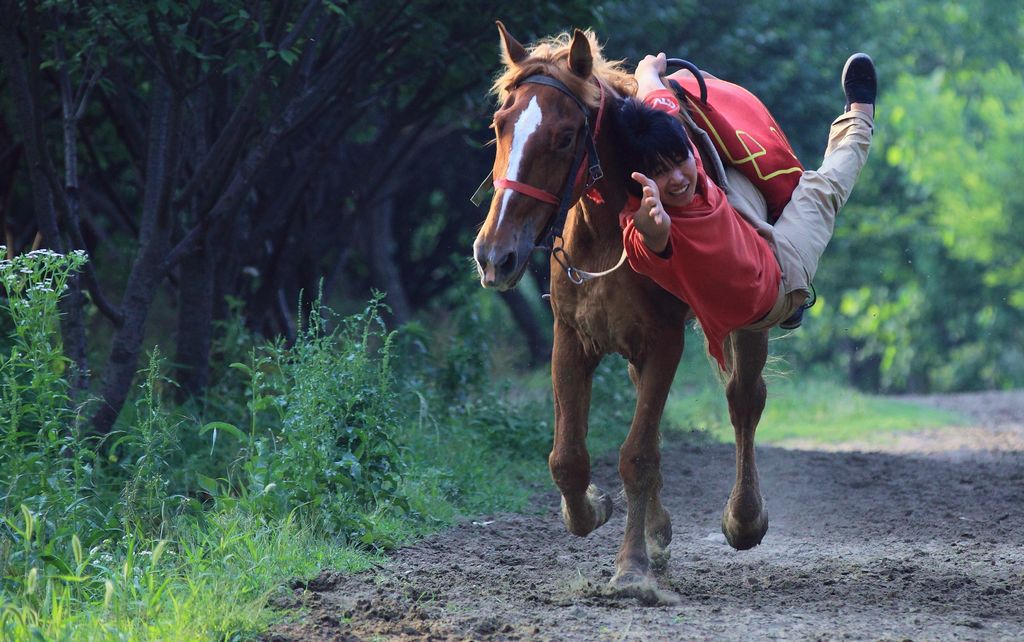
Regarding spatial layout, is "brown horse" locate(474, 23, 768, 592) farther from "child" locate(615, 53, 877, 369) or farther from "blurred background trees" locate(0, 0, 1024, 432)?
"blurred background trees" locate(0, 0, 1024, 432)

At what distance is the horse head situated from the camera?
4398 millimetres

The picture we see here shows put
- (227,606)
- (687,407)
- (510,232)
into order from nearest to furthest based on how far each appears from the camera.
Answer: (227,606) < (510,232) < (687,407)

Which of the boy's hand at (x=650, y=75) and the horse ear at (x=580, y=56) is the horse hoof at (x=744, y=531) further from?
the horse ear at (x=580, y=56)

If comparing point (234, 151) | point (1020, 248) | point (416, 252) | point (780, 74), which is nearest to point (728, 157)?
point (234, 151)

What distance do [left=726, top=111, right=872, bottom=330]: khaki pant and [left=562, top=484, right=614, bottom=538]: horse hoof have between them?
1.01m

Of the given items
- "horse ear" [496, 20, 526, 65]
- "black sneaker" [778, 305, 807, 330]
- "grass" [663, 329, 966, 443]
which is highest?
"horse ear" [496, 20, 526, 65]

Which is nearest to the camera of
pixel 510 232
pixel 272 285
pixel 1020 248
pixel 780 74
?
pixel 510 232

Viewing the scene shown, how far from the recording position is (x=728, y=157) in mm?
5496

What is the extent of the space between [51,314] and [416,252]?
13.1 m

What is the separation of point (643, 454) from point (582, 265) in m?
0.79

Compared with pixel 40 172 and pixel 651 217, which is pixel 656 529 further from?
pixel 40 172

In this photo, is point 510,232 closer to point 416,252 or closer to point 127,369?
point 127,369

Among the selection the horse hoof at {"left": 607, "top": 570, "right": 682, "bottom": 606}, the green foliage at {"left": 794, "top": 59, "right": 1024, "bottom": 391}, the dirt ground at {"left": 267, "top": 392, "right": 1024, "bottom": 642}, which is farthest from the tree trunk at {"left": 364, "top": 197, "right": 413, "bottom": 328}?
the green foliage at {"left": 794, "top": 59, "right": 1024, "bottom": 391}

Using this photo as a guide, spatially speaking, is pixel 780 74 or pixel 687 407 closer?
pixel 687 407
